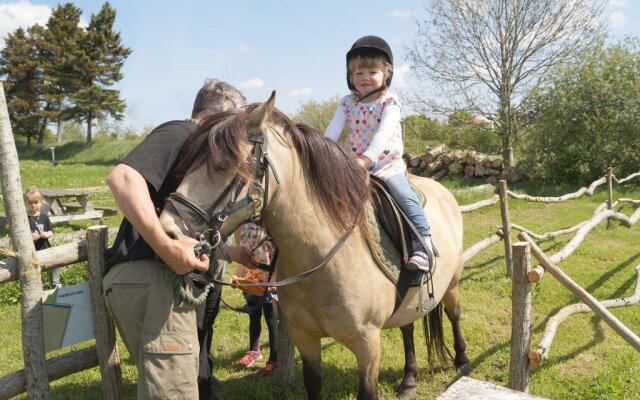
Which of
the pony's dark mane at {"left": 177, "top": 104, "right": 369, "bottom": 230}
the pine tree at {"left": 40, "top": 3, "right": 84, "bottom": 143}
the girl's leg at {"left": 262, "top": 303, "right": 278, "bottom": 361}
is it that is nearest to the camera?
the pony's dark mane at {"left": 177, "top": 104, "right": 369, "bottom": 230}

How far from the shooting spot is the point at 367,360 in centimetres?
258

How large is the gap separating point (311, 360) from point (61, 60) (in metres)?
39.1

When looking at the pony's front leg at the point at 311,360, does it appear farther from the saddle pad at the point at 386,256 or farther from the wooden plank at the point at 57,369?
the wooden plank at the point at 57,369

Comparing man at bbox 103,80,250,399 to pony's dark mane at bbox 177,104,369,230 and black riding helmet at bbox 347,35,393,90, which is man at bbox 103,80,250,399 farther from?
black riding helmet at bbox 347,35,393,90

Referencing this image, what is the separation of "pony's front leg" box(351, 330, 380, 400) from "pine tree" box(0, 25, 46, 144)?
39.9 m

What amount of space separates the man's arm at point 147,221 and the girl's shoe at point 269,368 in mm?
2457

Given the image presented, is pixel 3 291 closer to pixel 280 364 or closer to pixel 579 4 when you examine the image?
pixel 280 364

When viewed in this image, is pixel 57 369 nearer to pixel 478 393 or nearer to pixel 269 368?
pixel 269 368

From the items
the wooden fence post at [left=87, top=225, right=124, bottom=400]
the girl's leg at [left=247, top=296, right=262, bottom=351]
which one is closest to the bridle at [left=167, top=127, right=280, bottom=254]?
the wooden fence post at [left=87, top=225, right=124, bottom=400]

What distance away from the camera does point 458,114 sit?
18188 mm

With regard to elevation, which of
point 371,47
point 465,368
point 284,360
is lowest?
point 465,368

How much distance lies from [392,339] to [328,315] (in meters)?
2.49

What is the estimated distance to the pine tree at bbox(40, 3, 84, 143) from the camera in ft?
113

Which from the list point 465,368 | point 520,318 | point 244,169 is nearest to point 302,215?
point 244,169
